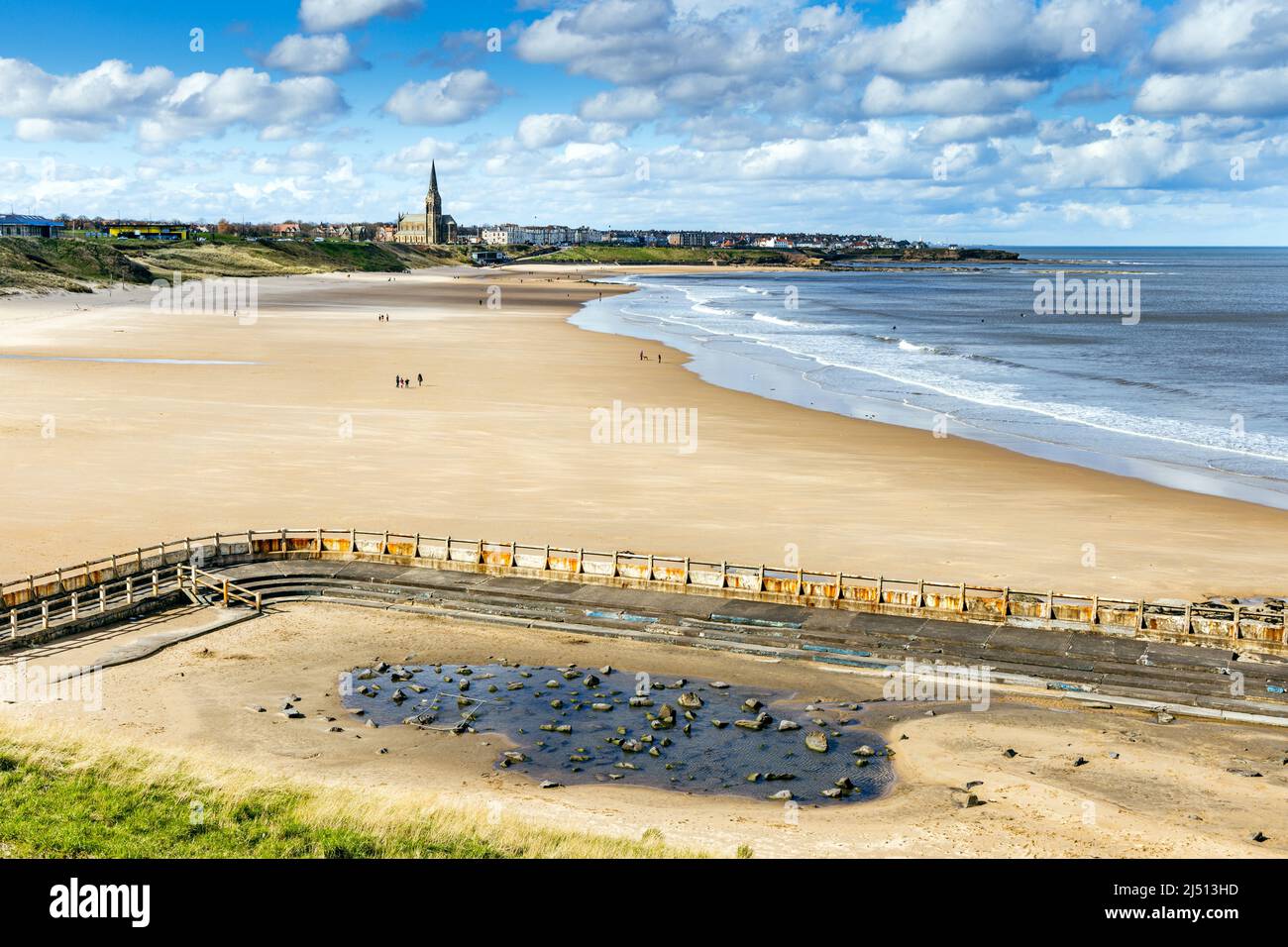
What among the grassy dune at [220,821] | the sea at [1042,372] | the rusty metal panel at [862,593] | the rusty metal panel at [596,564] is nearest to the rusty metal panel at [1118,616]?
the rusty metal panel at [862,593]

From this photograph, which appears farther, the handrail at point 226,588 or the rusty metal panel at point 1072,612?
the handrail at point 226,588

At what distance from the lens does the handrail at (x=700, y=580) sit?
2978cm

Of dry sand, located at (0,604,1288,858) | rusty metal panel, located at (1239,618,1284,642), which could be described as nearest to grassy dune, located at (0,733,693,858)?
dry sand, located at (0,604,1288,858)

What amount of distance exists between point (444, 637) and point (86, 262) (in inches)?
5911

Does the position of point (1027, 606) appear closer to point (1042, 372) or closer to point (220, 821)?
point (220, 821)

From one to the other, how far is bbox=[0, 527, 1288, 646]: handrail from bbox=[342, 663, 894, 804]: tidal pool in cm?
571

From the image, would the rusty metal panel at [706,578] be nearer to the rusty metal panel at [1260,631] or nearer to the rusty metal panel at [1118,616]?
the rusty metal panel at [1118,616]

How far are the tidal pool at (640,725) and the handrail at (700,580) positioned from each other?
18.7 feet

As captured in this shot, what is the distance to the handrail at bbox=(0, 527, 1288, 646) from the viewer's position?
29781mm
